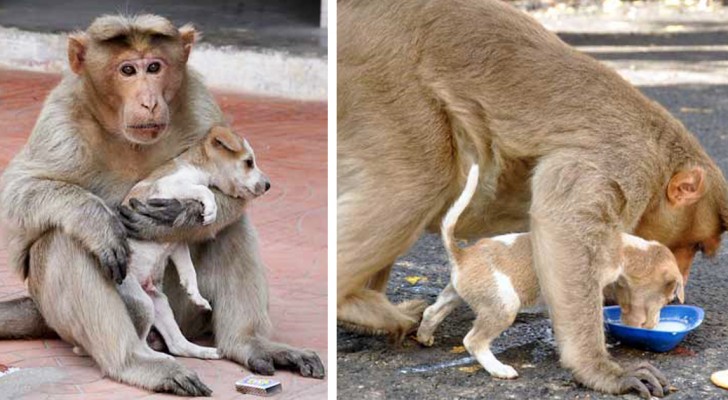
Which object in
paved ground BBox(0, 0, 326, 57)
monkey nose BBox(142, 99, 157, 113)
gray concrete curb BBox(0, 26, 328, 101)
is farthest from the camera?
paved ground BBox(0, 0, 326, 57)

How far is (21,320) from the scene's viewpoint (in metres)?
4.86

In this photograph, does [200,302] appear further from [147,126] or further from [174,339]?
[147,126]

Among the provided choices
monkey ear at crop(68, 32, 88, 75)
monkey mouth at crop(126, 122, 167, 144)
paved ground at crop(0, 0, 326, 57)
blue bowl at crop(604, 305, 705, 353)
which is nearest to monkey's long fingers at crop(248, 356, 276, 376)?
monkey mouth at crop(126, 122, 167, 144)

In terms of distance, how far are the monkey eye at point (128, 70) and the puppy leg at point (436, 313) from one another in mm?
1605

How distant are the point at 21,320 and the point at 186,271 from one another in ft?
2.45

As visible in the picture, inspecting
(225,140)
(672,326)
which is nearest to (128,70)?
(225,140)

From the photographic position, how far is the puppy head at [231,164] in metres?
4.50

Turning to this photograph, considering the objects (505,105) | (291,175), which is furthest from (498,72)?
(291,175)

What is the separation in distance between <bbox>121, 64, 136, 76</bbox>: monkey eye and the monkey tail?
111 cm

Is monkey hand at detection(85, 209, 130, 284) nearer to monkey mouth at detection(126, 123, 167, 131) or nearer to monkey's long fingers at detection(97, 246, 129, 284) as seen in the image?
monkey's long fingers at detection(97, 246, 129, 284)

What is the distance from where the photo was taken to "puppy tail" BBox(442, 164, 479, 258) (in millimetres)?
4773

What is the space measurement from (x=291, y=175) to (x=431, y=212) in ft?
6.01

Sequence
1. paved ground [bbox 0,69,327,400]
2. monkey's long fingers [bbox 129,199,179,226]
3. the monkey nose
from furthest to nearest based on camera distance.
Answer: paved ground [bbox 0,69,327,400] < monkey's long fingers [bbox 129,199,179,226] < the monkey nose

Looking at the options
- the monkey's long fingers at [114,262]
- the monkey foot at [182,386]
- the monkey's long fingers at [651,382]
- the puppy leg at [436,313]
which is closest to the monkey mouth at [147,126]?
the monkey's long fingers at [114,262]
